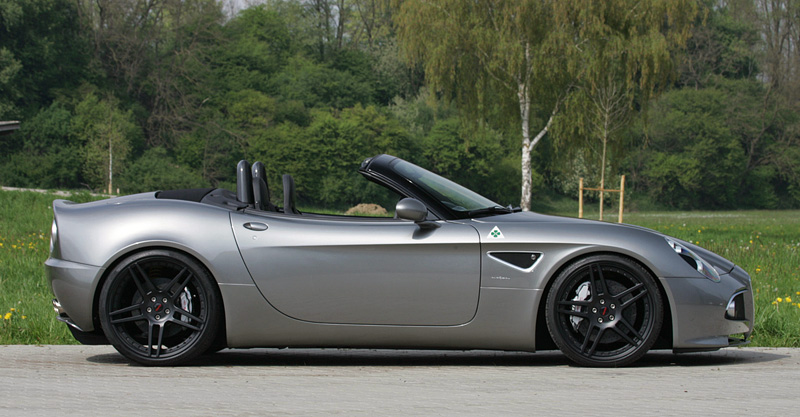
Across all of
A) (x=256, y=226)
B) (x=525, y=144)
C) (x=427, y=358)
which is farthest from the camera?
(x=525, y=144)

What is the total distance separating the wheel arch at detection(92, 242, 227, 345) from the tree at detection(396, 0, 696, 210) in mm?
27463

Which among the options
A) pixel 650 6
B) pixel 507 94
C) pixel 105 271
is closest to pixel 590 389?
pixel 105 271

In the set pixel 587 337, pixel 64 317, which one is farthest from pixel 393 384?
pixel 64 317

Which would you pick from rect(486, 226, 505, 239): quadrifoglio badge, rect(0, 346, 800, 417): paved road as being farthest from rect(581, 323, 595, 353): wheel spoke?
rect(486, 226, 505, 239): quadrifoglio badge

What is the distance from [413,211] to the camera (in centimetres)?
447

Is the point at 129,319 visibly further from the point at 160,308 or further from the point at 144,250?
the point at 144,250

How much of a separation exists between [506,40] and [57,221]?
28.8 metres

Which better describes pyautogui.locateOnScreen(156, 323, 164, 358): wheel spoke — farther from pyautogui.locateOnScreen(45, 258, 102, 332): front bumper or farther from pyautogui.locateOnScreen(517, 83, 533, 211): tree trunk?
pyautogui.locateOnScreen(517, 83, 533, 211): tree trunk

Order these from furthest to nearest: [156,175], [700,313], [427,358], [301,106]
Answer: [301,106] → [156,175] → [427,358] → [700,313]

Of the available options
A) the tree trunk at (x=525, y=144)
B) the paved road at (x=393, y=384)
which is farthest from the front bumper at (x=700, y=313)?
the tree trunk at (x=525, y=144)

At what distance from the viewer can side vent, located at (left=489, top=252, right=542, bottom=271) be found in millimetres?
4500

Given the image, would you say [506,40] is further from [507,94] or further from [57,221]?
[57,221]

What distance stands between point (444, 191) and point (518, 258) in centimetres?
65

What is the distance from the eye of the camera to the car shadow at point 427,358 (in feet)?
15.5
